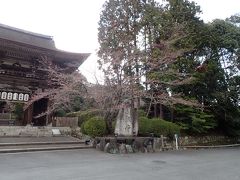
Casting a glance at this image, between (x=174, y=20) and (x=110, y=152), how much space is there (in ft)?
39.8

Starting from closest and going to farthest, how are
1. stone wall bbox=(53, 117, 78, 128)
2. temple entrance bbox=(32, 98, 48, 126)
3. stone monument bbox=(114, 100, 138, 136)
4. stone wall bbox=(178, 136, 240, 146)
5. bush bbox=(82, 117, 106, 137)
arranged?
1. stone monument bbox=(114, 100, 138, 136)
2. bush bbox=(82, 117, 106, 137)
3. stone wall bbox=(53, 117, 78, 128)
4. stone wall bbox=(178, 136, 240, 146)
5. temple entrance bbox=(32, 98, 48, 126)

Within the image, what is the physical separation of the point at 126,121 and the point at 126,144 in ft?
5.33

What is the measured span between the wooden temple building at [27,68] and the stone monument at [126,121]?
7305 mm

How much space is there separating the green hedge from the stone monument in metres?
1.72

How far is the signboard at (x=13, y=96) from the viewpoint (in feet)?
65.9

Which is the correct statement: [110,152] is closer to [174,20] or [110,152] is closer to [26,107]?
[26,107]

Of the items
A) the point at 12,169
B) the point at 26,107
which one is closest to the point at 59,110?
the point at 26,107

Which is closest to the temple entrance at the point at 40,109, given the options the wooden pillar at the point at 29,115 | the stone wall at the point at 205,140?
the wooden pillar at the point at 29,115

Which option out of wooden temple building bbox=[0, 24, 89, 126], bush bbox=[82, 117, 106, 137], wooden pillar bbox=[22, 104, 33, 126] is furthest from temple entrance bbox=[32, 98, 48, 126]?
bush bbox=[82, 117, 106, 137]

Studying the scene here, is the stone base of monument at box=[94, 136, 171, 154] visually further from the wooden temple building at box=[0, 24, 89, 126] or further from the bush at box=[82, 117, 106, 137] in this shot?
the wooden temple building at box=[0, 24, 89, 126]

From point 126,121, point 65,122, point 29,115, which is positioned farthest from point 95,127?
point 29,115

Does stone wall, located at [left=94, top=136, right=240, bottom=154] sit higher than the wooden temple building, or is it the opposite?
the wooden temple building

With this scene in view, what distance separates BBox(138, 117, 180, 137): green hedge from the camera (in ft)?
60.6

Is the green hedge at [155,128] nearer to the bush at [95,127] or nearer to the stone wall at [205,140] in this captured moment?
the stone wall at [205,140]
